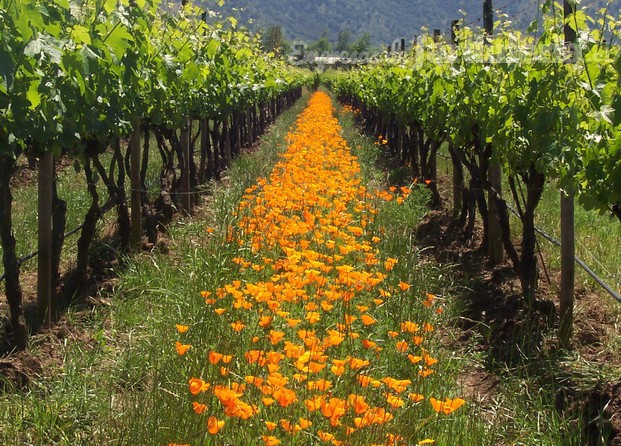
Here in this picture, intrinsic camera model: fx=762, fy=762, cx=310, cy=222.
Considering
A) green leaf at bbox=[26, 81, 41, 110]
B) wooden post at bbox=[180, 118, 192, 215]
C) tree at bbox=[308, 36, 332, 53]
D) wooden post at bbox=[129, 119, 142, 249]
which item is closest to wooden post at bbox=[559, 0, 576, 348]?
green leaf at bbox=[26, 81, 41, 110]

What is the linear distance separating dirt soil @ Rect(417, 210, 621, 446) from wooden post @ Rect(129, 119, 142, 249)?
3056mm

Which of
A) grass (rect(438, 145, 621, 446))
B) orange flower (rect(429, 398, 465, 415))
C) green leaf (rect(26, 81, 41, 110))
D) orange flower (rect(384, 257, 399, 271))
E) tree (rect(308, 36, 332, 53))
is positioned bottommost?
grass (rect(438, 145, 621, 446))

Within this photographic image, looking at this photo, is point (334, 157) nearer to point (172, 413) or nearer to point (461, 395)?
point (461, 395)

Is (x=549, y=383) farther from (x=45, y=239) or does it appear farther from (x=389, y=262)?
(x=45, y=239)

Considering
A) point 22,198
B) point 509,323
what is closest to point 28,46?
point 509,323

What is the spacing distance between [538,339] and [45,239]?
3.54m

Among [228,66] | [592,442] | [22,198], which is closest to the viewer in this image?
[592,442]

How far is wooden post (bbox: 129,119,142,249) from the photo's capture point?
7555 mm

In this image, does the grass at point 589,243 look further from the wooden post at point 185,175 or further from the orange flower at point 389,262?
the wooden post at point 185,175

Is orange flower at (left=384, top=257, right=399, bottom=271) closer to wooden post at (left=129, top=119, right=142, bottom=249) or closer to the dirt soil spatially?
the dirt soil

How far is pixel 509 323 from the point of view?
5.55 m

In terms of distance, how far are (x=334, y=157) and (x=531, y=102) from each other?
647 centimetres

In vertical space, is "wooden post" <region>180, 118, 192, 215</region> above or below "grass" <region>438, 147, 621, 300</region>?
above

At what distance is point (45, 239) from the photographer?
5461 mm
